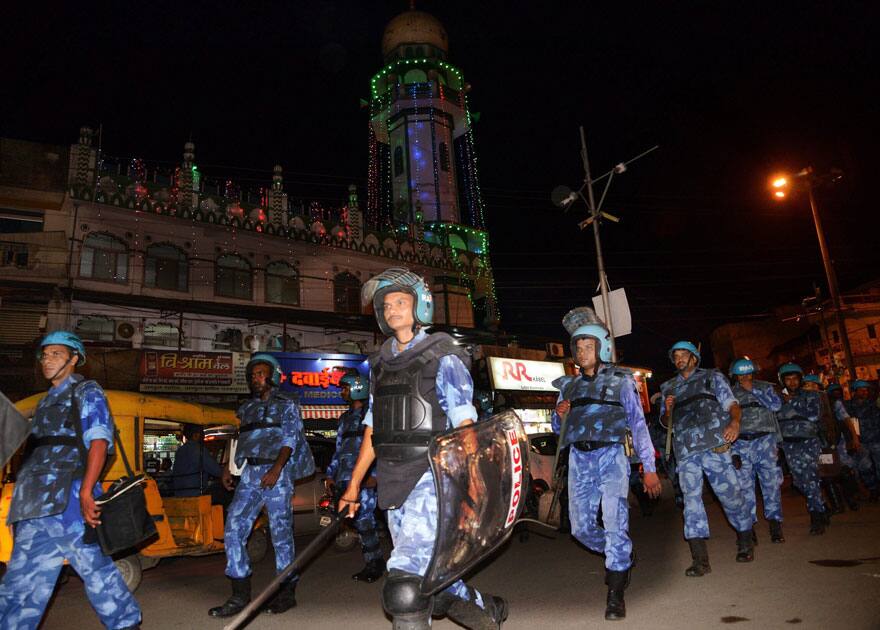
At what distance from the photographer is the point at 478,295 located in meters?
35.8

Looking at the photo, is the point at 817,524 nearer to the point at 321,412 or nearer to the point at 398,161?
the point at 321,412

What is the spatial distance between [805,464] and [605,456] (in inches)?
205

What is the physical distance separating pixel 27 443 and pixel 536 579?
454cm

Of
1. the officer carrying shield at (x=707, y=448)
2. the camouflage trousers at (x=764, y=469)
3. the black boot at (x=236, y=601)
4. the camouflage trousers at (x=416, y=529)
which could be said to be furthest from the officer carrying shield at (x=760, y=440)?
the black boot at (x=236, y=601)

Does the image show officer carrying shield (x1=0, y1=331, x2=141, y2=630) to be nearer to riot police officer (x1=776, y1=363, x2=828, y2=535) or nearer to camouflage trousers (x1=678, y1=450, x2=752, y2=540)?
camouflage trousers (x1=678, y1=450, x2=752, y2=540)

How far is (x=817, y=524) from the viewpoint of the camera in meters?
7.44

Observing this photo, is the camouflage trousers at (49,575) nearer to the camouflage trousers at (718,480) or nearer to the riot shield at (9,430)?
the riot shield at (9,430)

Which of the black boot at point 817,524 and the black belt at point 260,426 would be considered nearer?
the black belt at point 260,426

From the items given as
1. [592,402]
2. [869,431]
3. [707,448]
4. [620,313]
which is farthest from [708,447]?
[620,313]

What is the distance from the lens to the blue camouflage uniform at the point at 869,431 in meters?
11.5

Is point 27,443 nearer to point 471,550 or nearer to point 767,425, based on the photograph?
point 471,550

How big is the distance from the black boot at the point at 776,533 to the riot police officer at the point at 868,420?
549 cm

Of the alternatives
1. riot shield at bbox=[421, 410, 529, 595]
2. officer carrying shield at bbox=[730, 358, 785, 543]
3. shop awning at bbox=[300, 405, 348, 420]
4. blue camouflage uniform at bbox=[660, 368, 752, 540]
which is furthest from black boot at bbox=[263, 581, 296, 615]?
shop awning at bbox=[300, 405, 348, 420]

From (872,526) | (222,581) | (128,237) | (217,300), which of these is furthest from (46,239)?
(872,526)
